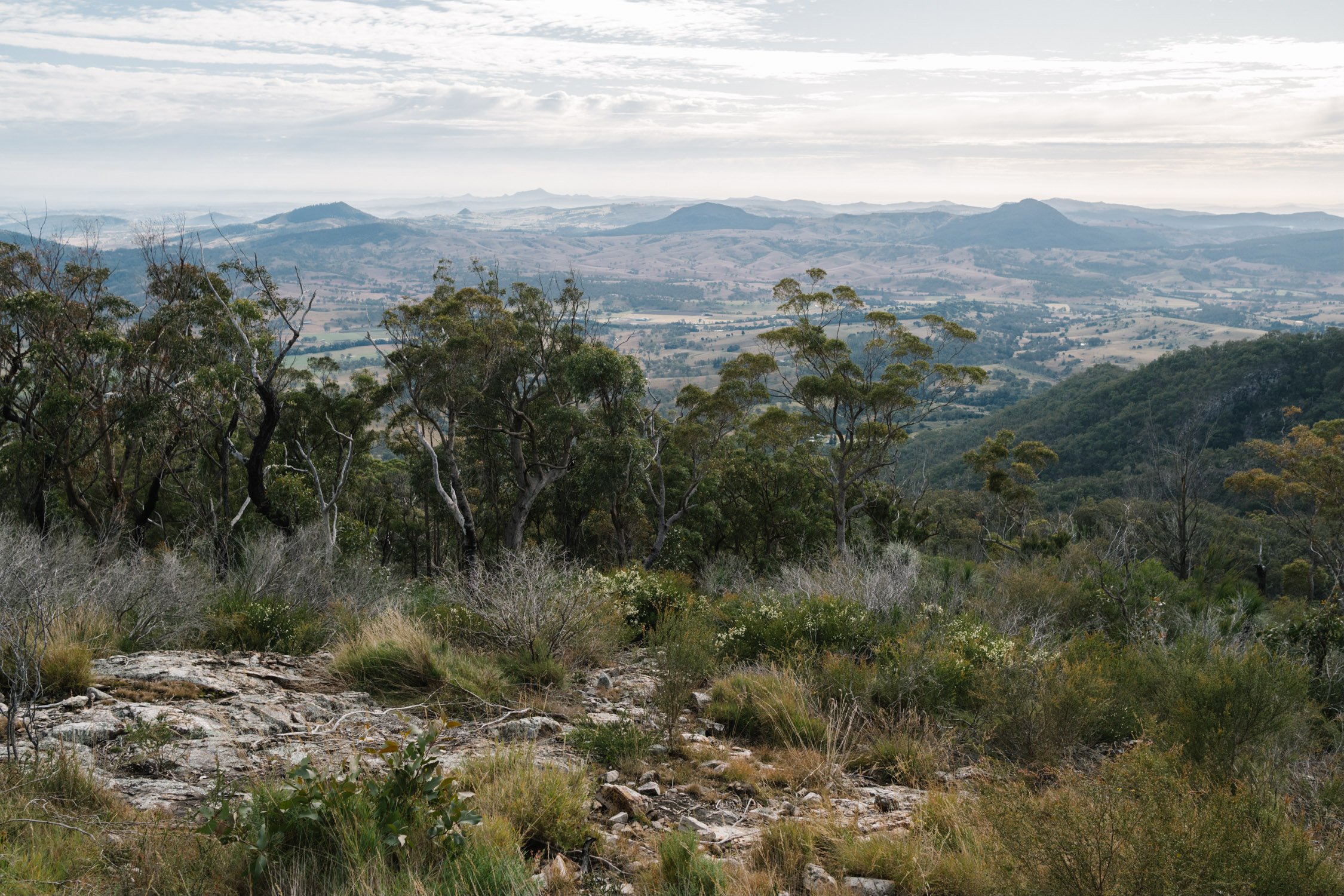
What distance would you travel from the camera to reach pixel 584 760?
14.4ft

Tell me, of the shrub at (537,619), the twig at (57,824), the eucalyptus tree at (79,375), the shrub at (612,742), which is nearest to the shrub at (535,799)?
the shrub at (612,742)

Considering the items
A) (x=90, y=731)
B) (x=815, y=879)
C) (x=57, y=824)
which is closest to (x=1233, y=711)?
(x=815, y=879)

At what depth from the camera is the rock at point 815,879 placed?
11.3 feet

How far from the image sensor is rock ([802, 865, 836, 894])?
3.45 m

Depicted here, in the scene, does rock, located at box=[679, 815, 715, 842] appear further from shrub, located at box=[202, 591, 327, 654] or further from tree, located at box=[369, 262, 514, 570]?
tree, located at box=[369, 262, 514, 570]

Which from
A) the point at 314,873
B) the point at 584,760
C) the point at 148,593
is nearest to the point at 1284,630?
the point at 584,760

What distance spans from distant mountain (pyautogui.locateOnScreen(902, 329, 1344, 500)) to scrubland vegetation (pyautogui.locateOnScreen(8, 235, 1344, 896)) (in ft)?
118

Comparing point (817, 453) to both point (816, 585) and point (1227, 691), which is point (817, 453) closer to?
point (816, 585)

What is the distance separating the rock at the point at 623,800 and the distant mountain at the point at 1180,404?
4785 cm

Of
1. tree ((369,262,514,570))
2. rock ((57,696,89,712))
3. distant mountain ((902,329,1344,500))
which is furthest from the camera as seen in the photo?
distant mountain ((902,329,1344,500))

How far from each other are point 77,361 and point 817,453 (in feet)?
65.4

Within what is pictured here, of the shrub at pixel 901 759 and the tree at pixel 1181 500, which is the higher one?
the shrub at pixel 901 759

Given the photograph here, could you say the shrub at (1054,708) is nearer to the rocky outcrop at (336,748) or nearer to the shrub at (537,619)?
the rocky outcrop at (336,748)

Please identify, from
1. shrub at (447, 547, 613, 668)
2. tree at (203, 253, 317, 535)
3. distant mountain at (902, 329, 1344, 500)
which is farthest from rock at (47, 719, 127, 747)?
distant mountain at (902, 329, 1344, 500)
